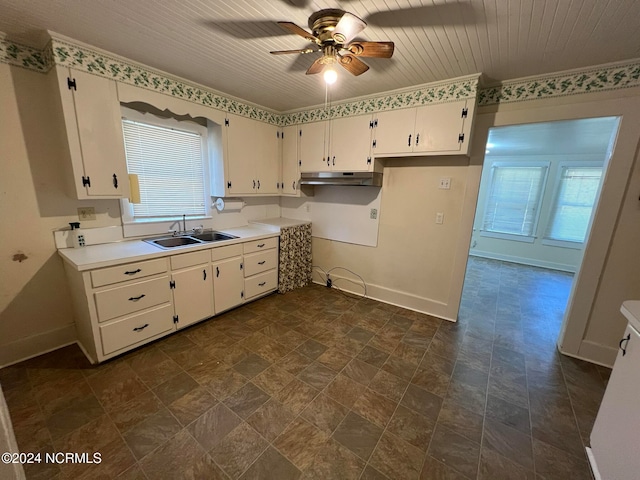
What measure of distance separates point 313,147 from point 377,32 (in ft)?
5.81

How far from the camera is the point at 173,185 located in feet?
9.46

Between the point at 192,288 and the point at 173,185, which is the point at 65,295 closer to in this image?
the point at 192,288

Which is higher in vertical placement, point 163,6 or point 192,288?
point 163,6

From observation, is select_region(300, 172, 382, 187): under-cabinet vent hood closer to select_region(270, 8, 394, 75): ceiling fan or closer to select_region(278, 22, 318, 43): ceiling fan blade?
select_region(270, 8, 394, 75): ceiling fan

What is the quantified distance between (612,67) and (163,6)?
320 centimetres

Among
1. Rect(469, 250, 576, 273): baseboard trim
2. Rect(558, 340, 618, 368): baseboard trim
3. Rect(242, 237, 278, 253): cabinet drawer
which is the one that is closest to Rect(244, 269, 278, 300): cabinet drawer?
Rect(242, 237, 278, 253): cabinet drawer

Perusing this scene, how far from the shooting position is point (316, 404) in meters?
1.80

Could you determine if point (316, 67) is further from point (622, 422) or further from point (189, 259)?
point (622, 422)

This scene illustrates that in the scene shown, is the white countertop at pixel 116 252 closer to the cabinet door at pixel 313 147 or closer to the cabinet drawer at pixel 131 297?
the cabinet drawer at pixel 131 297

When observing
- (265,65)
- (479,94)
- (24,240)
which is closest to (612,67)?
(479,94)

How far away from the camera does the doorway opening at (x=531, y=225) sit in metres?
3.21

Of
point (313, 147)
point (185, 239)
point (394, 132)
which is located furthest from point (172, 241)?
point (394, 132)

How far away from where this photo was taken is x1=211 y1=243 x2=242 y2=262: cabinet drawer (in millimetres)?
2701

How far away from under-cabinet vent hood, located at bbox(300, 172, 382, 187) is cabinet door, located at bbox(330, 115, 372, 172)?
0.22 feet
